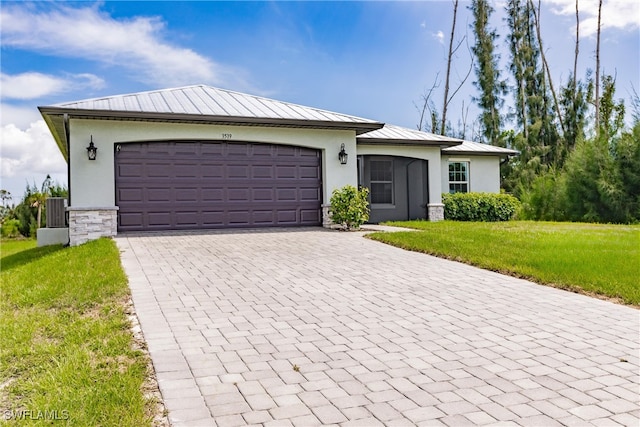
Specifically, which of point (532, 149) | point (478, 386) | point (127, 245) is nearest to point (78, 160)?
point (127, 245)

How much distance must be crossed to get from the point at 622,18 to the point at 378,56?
12.7 meters

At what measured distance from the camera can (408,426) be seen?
277cm

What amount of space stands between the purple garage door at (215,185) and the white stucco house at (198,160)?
3 cm

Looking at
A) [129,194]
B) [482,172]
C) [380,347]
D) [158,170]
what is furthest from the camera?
[482,172]

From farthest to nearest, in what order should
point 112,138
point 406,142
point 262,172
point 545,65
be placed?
point 545,65
point 406,142
point 262,172
point 112,138

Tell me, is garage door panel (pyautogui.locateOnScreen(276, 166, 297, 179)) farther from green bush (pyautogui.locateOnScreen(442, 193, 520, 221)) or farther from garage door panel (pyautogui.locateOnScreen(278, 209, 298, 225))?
green bush (pyautogui.locateOnScreen(442, 193, 520, 221))

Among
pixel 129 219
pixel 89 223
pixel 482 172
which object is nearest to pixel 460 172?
pixel 482 172

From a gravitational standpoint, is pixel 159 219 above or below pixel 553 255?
above

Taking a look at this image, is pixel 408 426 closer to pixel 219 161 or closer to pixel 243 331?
pixel 243 331

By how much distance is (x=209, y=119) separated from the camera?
1219 cm

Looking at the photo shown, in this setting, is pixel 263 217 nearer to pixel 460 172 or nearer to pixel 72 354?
pixel 460 172

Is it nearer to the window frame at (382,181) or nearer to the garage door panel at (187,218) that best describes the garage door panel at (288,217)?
the garage door panel at (187,218)

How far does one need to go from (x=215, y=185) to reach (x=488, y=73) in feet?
67.9

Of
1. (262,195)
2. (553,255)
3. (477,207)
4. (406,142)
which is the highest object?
(406,142)
